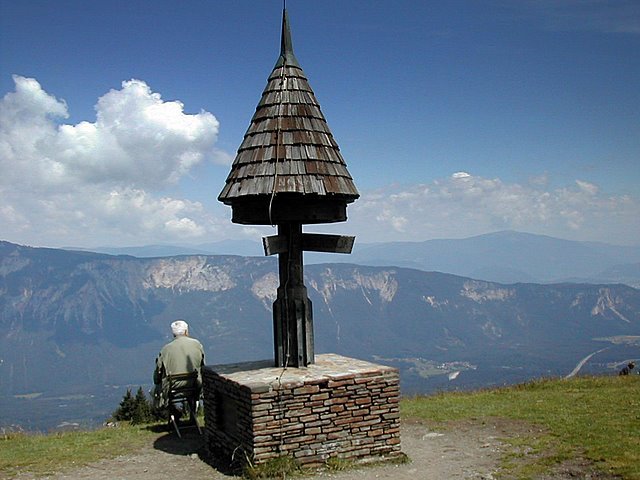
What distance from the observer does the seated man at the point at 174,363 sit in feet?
37.8

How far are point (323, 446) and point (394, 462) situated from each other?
1234 mm

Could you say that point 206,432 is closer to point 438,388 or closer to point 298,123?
point 298,123

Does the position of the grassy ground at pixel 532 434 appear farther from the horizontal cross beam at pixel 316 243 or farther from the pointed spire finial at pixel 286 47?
the pointed spire finial at pixel 286 47

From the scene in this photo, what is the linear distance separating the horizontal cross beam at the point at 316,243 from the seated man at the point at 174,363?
2647 millimetres

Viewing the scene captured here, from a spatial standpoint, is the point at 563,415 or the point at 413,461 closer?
the point at 413,461

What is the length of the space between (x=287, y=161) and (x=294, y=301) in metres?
2.35

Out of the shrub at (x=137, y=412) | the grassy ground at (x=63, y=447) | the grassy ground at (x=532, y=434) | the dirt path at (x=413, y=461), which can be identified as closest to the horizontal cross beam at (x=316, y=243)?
the dirt path at (x=413, y=461)

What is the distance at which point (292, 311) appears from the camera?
10.6 m

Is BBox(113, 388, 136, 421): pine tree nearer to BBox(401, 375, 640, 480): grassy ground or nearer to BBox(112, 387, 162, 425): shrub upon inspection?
BBox(112, 387, 162, 425): shrub

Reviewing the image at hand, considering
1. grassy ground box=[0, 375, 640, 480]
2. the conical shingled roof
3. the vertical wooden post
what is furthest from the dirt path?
the conical shingled roof

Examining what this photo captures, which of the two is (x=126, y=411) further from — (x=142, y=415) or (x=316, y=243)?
(x=316, y=243)

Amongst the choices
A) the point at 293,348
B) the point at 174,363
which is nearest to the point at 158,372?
the point at 174,363

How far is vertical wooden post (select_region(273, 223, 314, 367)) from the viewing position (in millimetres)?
10625

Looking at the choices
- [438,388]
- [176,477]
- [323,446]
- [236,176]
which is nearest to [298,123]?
[236,176]
